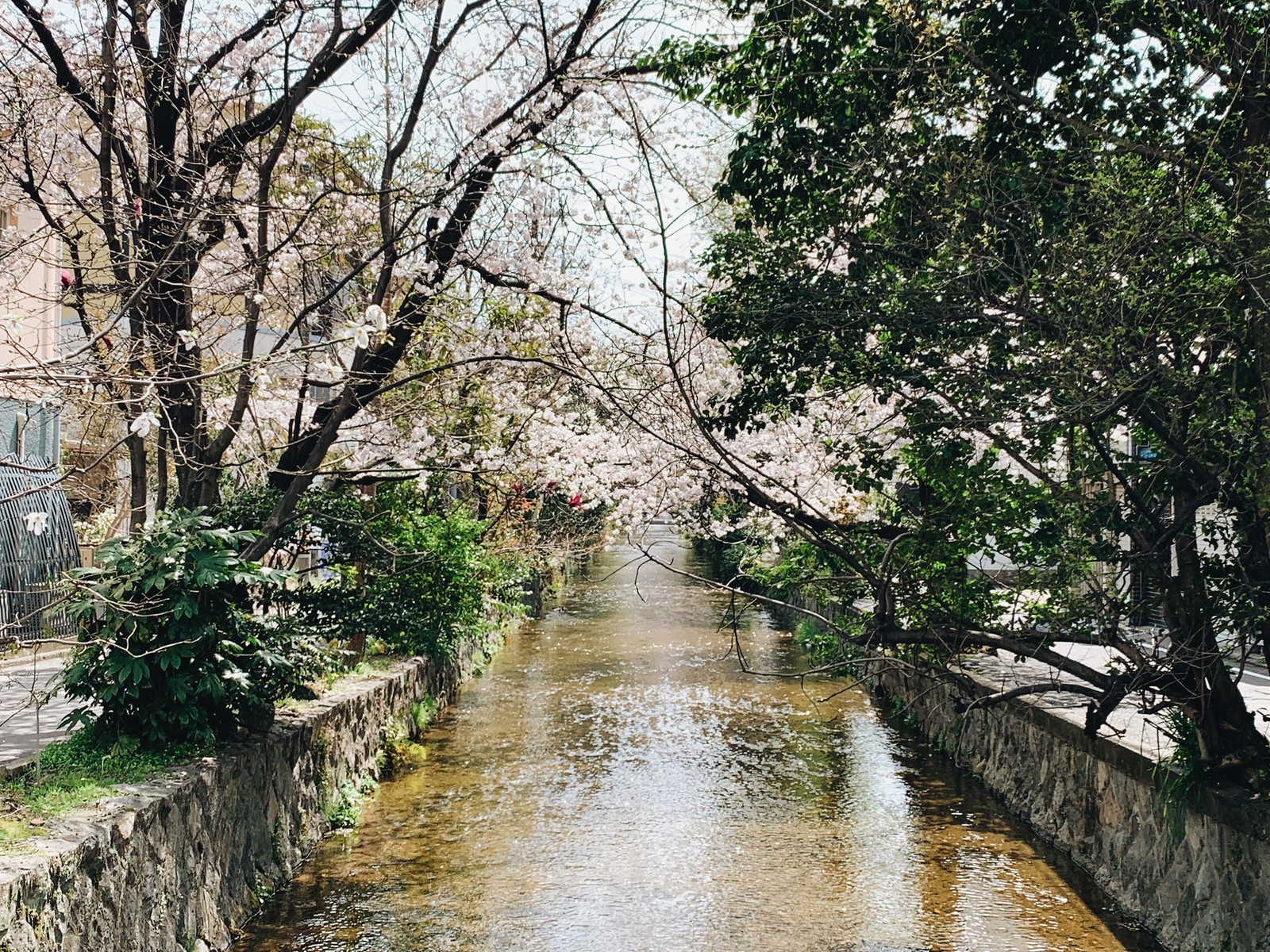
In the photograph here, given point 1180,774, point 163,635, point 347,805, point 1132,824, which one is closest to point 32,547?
point 347,805

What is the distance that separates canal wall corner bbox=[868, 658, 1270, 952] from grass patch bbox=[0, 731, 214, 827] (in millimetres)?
4250

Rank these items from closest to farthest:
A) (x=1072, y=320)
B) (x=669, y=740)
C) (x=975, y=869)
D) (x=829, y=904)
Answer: (x=1072, y=320) → (x=829, y=904) → (x=975, y=869) → (x=669, y=740)

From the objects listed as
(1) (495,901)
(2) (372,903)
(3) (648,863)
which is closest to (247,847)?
(2) (372,903)

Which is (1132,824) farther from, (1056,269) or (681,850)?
(1056,269)

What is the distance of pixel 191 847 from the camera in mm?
5949

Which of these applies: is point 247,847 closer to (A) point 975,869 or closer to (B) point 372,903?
(B) point 372,903

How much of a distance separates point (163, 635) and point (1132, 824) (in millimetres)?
6349

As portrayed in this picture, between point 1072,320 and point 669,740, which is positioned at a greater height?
point 1072,320

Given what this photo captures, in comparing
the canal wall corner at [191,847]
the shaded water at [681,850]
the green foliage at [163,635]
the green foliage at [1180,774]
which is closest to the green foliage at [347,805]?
the canal wall corner at [191,847]

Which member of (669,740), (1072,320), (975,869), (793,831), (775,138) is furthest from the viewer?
(669,740)

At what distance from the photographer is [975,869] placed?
25.8 ft

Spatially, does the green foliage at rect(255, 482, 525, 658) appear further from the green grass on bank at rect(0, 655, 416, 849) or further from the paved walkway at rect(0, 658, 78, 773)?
the green grass on bank at rect(0, 655, 416, 849)

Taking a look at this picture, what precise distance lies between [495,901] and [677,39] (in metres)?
5.80

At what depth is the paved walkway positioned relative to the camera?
6.93 metres
